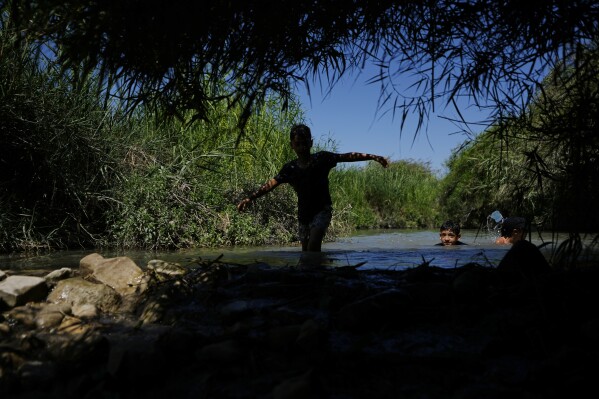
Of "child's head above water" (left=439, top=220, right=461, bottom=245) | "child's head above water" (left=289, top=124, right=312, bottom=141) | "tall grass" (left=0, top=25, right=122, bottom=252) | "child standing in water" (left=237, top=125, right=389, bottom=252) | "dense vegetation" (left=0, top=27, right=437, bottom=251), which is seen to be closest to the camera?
"child's head above water" (left=289, top=124, right=312, bottom=141)

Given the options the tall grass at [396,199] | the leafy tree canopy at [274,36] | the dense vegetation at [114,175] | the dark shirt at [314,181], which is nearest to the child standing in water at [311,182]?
the dark shirt at [314,181]

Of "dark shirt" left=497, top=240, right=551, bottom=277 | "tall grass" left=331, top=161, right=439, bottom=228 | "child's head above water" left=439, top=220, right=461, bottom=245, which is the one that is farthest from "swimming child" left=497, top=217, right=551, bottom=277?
"tall grass" left=331, top=161, right=439, bottom=228

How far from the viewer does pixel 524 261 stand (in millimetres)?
3336

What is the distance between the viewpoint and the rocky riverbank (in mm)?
2078

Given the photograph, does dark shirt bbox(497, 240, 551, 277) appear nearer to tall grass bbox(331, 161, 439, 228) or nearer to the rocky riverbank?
the rocky riverbank

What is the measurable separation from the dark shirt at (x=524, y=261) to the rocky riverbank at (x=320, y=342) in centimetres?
15

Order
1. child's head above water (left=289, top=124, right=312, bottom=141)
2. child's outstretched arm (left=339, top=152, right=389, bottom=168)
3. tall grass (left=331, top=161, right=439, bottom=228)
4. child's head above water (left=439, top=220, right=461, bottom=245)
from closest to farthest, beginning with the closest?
1. child's outstretched arm (left=339, top=152, right=389, bottom=168)
2. child's head above water (left=289, top=124, right=312, bottom=141)
3. child's head above water (left=439, top=220, right=461, bottom=245)
4. tall grass (left=331, top=161, right=439, bottom=228)

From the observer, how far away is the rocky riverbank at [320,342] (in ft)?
6.82

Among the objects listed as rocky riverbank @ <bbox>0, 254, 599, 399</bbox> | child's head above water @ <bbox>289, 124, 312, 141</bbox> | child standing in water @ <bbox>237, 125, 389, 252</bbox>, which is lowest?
rocky riverbank @ <bbox>0, 254, 599, 399</bbox>

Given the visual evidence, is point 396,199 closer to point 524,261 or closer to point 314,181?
point 314,181

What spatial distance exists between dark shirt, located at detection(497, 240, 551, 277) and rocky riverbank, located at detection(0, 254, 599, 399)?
149 millimetres

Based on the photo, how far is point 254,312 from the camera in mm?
3008

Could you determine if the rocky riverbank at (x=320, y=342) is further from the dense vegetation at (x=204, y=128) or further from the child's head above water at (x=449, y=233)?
the child's head above water at (x=449, y=233)

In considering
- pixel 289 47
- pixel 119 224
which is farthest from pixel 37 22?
pixel 119 224
